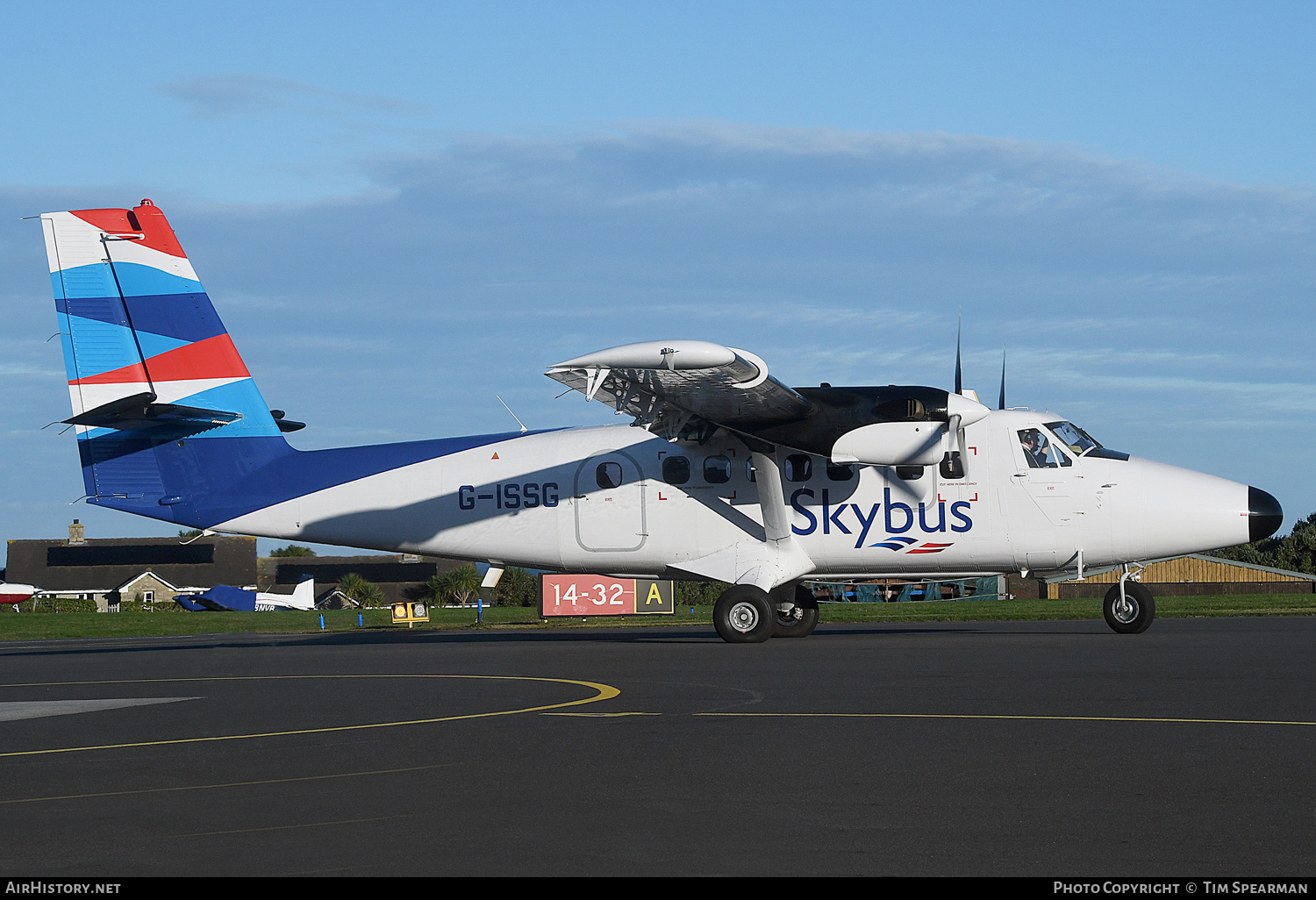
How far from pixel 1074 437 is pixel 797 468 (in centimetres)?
454

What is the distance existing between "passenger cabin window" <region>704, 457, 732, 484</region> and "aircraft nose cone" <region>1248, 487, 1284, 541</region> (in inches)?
324

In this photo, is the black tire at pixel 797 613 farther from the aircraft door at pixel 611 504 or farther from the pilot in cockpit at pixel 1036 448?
the pilot in cockpit at pixel 1036 448

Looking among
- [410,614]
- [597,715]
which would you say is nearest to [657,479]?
[597,715]

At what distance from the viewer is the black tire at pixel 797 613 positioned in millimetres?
21234

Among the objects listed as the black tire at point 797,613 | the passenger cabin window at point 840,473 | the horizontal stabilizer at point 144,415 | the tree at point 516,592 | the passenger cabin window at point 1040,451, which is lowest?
the tree at point 516,592

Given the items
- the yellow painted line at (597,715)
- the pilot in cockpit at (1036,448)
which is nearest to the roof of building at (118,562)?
the pilot in cockpit at (1036,448)

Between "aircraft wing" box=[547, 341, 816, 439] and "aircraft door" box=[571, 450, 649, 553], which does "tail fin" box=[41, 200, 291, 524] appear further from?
"aircraft wing" box=[547, 341, 816, 439]

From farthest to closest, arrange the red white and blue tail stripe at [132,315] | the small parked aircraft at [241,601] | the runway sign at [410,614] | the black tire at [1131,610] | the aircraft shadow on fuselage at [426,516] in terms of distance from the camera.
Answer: the small parked aircraft at [241,601]
the runway sign at [410,614]
the aircraft shadow on fuselage at [426,516]
the red white and blue tail stripe at [132,315]
the black tire at [1131,610]

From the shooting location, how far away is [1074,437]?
65.1ft

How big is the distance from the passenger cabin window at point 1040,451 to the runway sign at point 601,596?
18637 millimetres

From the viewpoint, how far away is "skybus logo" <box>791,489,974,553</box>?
19719mm

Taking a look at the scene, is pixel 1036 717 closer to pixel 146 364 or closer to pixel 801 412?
pixel 801 412

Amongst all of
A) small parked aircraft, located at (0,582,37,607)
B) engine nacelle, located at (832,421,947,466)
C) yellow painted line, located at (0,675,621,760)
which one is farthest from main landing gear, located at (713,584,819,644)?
small parked aircraft, located at (0,582,37,607)
